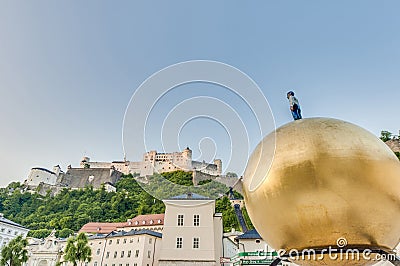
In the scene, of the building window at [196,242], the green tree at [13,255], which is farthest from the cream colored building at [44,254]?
the building window at [196,242]

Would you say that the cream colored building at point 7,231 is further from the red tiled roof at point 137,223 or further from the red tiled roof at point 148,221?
the red tiled roof at point 148,221

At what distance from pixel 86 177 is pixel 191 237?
9553 centimetres

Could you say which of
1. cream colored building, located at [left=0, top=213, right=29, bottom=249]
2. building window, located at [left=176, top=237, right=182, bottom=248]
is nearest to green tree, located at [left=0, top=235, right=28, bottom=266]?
cream colored building, located at [left=0, top=213, right=29, bottom=249]

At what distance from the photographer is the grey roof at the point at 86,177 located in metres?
113

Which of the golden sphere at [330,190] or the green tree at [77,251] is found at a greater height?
the green tree at [77,251]

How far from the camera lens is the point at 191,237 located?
30062mm

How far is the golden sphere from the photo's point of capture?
318 cm

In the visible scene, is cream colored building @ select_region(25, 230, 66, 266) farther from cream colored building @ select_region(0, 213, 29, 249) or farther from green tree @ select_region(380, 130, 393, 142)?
green tree @ select_region(380, 130, 393, 142)

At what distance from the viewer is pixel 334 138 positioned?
3.41 meters

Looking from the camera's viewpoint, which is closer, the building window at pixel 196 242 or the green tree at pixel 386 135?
the building window at pixel 196 242

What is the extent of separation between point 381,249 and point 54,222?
90.0m

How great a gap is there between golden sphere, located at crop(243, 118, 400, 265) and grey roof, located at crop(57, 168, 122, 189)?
115 meters

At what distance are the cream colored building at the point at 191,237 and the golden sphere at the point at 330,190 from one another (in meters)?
→ 25.2

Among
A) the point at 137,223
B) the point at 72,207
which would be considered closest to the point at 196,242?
the point at 137,223
